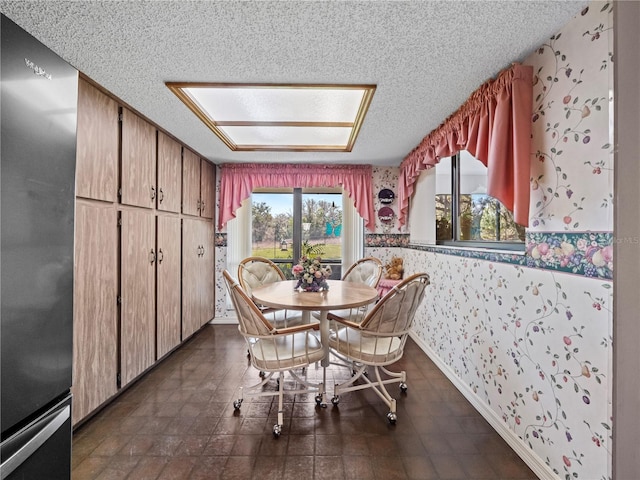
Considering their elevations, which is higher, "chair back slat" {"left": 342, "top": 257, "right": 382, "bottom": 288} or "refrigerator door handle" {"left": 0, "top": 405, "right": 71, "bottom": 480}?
"chair back slat" {"left": 342, "top": 257, "right": 382, "bottom": 288}

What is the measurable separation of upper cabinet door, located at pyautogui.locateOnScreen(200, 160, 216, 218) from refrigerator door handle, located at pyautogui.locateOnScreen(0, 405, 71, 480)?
2.96 meters

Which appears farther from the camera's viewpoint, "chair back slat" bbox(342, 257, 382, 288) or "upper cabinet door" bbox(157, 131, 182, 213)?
"chair back slat" bbox(342, 257, 382, 288)

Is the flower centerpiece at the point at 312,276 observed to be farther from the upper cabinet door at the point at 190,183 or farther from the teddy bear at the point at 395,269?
the upper cabinet door at the point at 190,183

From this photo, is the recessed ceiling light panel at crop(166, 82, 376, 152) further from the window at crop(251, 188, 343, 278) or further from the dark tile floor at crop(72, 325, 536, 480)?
the dark tile floor at crop(72, 325, 536, 480)

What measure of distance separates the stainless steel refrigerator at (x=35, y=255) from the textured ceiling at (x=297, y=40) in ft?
2.09

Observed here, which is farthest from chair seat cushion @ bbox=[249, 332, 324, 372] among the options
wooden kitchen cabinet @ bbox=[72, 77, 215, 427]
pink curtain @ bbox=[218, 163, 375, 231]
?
pink curtain @ bbox=[218, 163, 375, 231]

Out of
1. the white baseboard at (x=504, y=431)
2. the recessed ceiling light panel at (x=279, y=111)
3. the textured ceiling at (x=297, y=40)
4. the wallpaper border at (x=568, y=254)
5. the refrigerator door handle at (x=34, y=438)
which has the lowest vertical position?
the white baseboard at (x=504, y=431)

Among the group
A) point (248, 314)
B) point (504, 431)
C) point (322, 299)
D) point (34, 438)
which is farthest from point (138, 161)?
point (504, 431)

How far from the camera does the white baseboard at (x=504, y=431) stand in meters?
1.49

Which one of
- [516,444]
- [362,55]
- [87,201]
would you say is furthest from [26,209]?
[516,444]

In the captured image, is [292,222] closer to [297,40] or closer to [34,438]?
[297,40]

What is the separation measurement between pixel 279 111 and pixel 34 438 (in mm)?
2350

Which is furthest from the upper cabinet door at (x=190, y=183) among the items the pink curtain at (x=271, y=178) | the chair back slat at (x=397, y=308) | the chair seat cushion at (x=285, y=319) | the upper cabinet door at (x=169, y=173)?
the chair back slat at (x=397, y=308)

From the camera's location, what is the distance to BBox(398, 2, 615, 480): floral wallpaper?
46.8 inches
